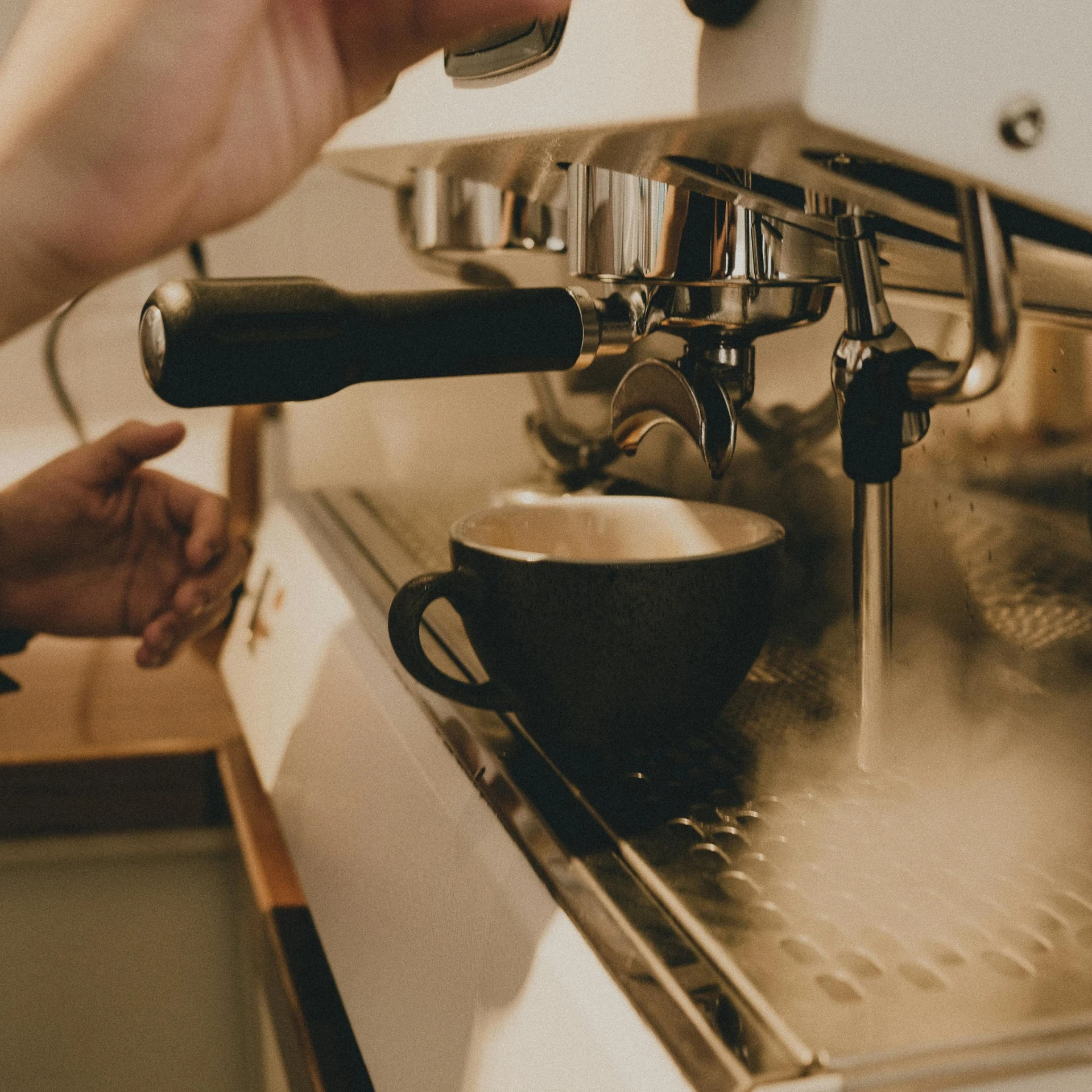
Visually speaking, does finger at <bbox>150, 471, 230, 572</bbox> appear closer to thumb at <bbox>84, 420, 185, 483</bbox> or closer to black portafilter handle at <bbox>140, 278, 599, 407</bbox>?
thumb at <bbox>84, 420, 185, 483</bbox>

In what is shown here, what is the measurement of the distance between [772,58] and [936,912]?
25 centimetres

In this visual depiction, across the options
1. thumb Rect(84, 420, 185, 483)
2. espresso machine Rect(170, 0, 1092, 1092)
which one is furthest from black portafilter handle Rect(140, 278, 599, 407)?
thumb Rect(84, 420, 185, 483)

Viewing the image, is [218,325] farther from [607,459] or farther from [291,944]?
[607,459]

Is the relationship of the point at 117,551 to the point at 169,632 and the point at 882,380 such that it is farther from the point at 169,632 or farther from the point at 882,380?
the point at 882,380

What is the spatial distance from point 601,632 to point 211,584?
53cm

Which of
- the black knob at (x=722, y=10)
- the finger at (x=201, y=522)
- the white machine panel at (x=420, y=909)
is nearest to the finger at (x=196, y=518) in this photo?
the finger at (x=201, y=522)

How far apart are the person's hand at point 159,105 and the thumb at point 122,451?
19.2 inches

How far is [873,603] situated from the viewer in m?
0.38

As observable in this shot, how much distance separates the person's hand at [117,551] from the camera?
33.8 inches

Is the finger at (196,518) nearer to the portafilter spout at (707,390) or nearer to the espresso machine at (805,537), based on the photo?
the espresso machine at (805,537)

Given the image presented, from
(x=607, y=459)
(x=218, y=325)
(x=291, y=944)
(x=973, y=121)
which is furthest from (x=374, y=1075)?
(x=607, y=459)

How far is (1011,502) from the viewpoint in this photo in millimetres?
592

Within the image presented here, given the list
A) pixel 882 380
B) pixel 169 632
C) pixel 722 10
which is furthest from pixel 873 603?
pixel 169 632

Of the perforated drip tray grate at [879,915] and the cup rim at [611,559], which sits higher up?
the cup rim at [611,559]
